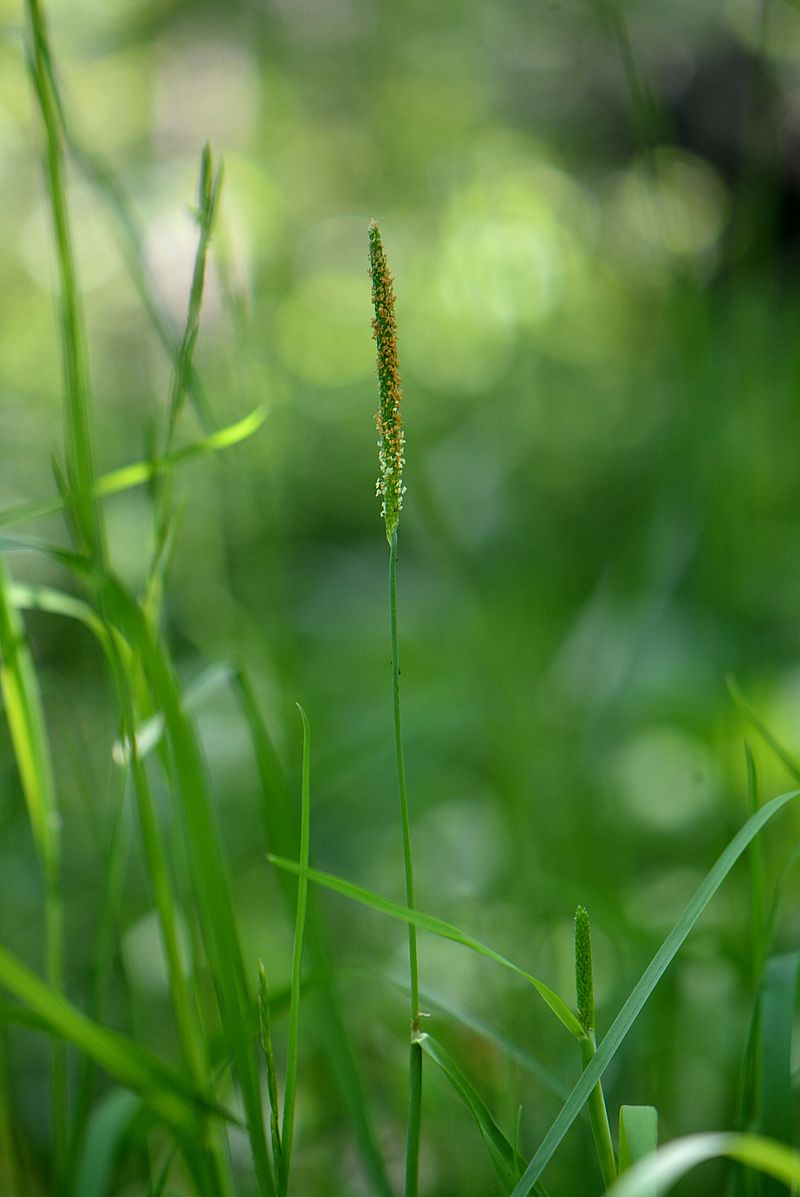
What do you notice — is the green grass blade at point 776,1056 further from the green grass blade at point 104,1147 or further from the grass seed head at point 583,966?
the green grass blade at point 104,1147

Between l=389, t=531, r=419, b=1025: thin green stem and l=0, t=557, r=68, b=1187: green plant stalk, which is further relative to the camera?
l=0, t=557, r=68, b=1187: green plant stalk

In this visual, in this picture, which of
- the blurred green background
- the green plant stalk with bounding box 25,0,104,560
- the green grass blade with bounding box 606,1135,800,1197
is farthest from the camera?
the blurred green background

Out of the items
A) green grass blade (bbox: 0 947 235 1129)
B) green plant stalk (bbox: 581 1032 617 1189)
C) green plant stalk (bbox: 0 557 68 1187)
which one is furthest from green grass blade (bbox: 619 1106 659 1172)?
green plant stalk (bbox: 0 557 68 1187)

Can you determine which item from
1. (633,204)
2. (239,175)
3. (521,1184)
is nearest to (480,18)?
(633,204)

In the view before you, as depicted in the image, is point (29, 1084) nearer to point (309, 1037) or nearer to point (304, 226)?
point (309, 1037)

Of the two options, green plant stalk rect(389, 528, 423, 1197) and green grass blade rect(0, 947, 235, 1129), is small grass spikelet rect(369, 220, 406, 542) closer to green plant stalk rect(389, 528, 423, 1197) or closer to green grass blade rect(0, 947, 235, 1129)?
green plant stalk rect(389, 528, 423, 1197)

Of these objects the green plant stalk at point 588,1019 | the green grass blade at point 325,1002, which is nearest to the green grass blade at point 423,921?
the green plant stalk at point 588,1019

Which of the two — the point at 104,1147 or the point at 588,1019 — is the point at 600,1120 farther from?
the point at 104,1147

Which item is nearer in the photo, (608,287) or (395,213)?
(608,287)
